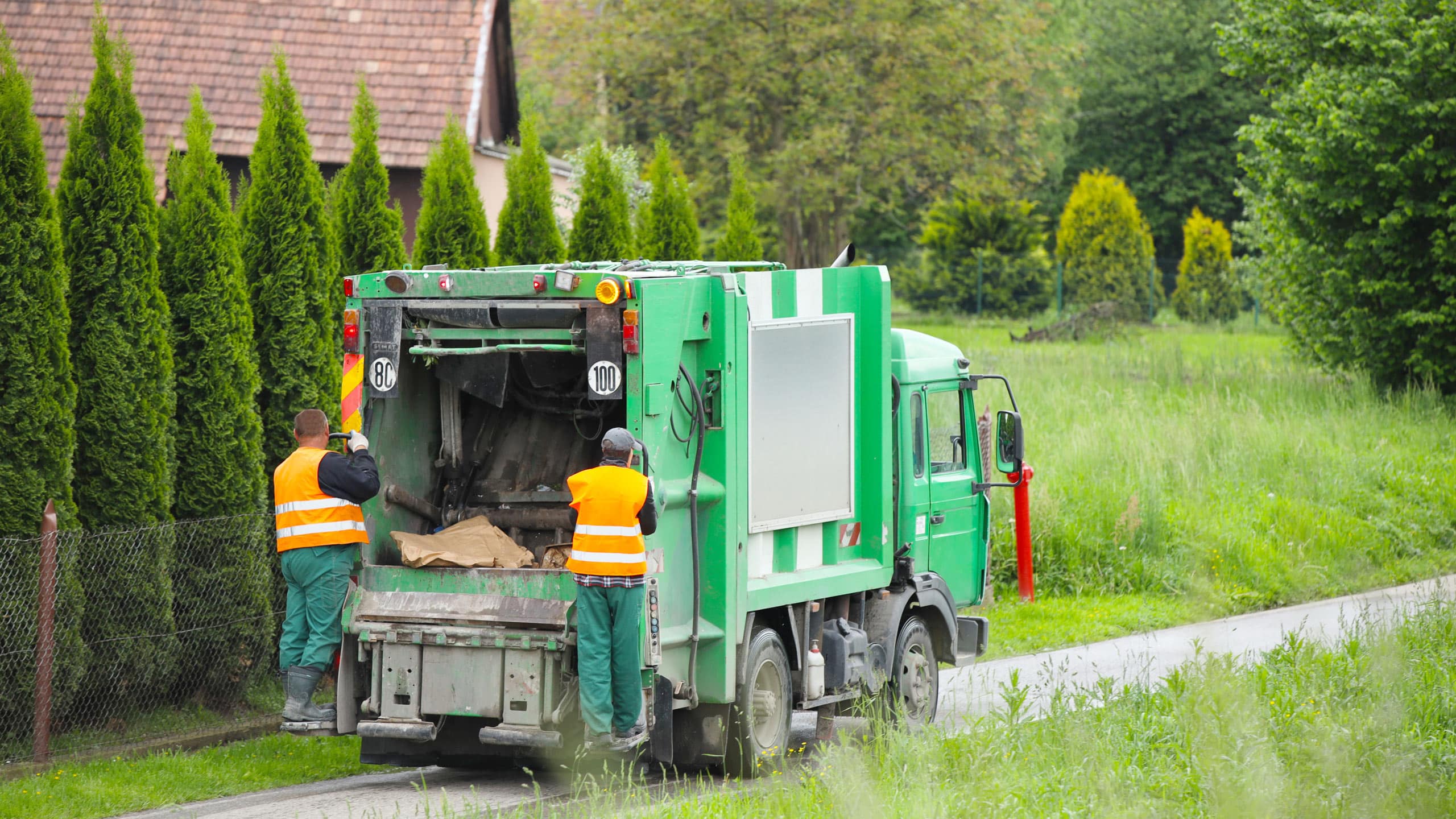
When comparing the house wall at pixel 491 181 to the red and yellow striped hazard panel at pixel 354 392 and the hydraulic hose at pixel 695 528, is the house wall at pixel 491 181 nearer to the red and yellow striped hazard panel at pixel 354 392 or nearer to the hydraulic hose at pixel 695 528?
the red and yellow striped hazard panel at pixel 354 392

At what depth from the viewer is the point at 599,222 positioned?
1418cm

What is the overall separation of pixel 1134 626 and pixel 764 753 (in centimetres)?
608

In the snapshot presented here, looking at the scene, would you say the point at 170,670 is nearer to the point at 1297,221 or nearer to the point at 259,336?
the point at 259,336

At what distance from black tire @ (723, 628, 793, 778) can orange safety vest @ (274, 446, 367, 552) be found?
7.15ft

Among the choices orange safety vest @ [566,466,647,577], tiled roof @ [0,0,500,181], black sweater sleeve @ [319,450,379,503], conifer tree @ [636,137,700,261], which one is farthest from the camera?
tiled roof @ [0,0,500,181]

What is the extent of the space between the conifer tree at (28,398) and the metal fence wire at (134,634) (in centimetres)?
2

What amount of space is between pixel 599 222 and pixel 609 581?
23.2 ft

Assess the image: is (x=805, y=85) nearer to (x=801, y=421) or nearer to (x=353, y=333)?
(x=801, y=421)

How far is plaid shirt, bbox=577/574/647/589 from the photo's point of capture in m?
7.59

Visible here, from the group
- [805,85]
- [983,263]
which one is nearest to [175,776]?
[805,85]

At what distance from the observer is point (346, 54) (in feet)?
69.3

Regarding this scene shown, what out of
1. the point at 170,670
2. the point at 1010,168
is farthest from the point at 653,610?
the point at 1010,168

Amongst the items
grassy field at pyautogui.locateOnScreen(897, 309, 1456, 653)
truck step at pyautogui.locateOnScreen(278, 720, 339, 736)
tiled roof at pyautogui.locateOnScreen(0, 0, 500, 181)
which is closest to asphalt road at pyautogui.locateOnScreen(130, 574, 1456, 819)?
truck step at pyautogui.locateOnScreen(278, 720, 339, 736)

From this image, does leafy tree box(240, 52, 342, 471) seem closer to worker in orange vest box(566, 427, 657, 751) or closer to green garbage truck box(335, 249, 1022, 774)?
green garbage truck box(335, 249, 1022, 774)
